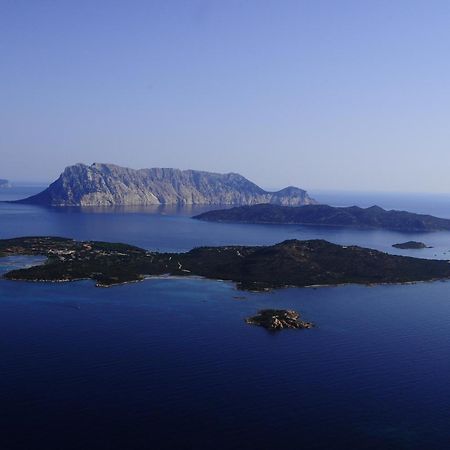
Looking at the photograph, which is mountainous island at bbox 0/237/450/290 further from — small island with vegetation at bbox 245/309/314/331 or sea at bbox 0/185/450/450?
small island with vegetation at bbox 245/309/314/331

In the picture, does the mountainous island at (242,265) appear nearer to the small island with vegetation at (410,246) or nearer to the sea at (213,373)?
the sea at (213,373)

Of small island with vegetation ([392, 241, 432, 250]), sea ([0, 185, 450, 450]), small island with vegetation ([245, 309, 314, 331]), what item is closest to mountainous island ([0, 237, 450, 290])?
sea ([0, 185, 450, 450])

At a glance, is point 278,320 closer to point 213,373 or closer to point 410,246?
point 213,373

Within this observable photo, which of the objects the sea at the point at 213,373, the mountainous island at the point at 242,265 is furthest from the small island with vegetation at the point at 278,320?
the mountainous island at the point at 242,265

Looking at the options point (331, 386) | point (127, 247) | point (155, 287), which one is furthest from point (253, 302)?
point (127, 247)

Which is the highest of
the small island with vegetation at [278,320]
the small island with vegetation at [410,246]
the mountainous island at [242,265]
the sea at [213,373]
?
the small island with vegetation at [410,246]

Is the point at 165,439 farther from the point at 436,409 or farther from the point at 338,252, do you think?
the point at 338,252
